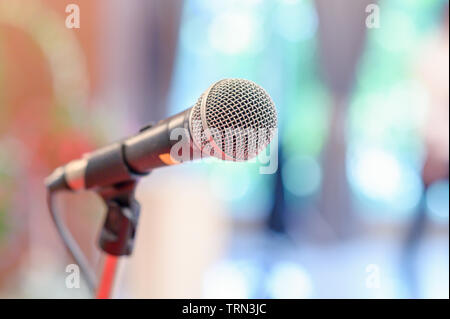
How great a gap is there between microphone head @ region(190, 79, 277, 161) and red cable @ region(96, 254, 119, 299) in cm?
29

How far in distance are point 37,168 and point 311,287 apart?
1090 mm

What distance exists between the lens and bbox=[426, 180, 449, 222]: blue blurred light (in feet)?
4.25

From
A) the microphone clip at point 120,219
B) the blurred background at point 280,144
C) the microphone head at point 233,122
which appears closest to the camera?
the microphone head at point 233,122

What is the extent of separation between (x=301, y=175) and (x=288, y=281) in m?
0.40

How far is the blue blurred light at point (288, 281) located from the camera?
50.9 inches

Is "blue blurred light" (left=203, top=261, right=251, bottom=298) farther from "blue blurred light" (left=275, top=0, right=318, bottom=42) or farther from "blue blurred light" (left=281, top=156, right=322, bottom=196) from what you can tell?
"blue blurred light" (left=275, top=0, right=318, bottom=42)

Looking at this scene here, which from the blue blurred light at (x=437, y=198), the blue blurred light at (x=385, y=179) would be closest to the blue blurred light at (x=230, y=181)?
the blue blurred light at (x=385, y=179)

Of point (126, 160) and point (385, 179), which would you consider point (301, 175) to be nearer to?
point (385, 179)

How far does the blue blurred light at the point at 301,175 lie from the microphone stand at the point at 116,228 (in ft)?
2.74

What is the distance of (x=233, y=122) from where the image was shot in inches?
12.5

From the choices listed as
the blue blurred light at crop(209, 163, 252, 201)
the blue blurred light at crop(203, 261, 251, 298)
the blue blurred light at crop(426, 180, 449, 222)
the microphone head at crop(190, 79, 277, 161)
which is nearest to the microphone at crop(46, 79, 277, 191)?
the microphone head at crop(190, 79, 277, 161)

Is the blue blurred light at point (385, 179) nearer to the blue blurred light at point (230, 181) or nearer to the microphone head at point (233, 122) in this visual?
the blue blurred light at point (230, 181)
